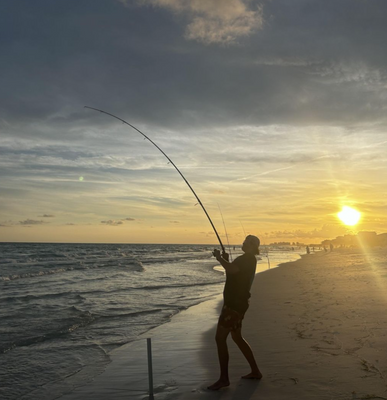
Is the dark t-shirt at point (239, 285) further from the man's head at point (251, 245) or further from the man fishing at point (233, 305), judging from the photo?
the man's head at point (251, 245)

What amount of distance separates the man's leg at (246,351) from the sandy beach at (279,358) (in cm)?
13

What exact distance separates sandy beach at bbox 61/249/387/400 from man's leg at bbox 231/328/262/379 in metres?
0.13

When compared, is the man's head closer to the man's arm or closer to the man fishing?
the man fishing

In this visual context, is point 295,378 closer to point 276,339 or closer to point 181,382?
point 181,382

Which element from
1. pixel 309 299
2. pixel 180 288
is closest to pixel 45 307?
pixel 180 288

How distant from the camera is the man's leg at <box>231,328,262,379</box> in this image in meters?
5.21

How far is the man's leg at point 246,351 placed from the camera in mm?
5207

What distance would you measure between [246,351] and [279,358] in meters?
1.31

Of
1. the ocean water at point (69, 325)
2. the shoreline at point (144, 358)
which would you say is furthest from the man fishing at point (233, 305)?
the ocean water at point (69, 325)

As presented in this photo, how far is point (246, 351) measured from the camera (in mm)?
5297

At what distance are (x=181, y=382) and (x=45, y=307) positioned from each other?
361 inches

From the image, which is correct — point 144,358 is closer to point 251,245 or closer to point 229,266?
point 229,266

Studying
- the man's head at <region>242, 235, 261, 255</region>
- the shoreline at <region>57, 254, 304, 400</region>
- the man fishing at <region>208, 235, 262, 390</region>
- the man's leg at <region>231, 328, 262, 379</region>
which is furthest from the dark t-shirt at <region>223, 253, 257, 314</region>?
the shoreline at <region>57, 254, 304, 400</region>

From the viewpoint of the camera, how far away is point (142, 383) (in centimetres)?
581
